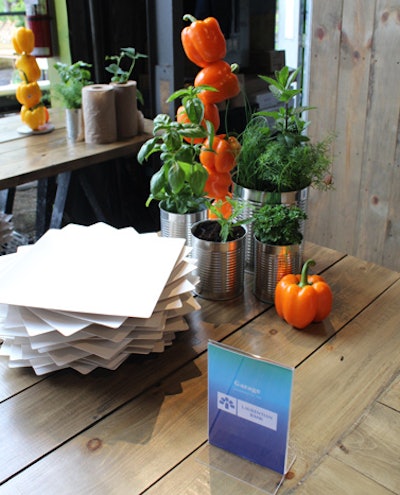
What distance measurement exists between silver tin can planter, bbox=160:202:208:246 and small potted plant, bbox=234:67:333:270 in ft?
0.38

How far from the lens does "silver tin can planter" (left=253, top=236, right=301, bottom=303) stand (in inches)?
45.7

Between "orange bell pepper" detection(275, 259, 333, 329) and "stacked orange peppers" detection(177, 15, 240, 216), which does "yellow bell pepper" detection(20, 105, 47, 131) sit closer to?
"stacked orange peppers" detection(177, 15, 240, 216)

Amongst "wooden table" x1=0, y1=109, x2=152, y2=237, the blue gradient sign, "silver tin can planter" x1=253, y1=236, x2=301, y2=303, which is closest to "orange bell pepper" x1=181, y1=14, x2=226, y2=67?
"silver tin can planter" x1=253, y1=236, x2=301, y2=303

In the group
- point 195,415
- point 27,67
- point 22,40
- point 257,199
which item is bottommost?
point 195,415

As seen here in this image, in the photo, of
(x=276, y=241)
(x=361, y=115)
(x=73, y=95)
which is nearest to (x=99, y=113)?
(x=73, y=95)

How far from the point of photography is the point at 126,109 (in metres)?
2.37

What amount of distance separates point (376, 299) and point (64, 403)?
2.28 ft

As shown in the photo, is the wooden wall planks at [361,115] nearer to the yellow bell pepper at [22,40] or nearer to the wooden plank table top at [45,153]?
the wooden plank table top at [45,153]

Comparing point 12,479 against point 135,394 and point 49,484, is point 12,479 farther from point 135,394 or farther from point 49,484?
point 135,394

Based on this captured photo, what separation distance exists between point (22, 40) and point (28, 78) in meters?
0.15

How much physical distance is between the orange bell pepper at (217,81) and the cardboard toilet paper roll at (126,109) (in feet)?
3.85

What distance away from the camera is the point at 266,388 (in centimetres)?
77

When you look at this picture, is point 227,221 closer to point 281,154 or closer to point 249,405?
point 281,154

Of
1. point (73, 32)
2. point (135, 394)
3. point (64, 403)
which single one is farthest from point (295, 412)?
point (73, 32)
